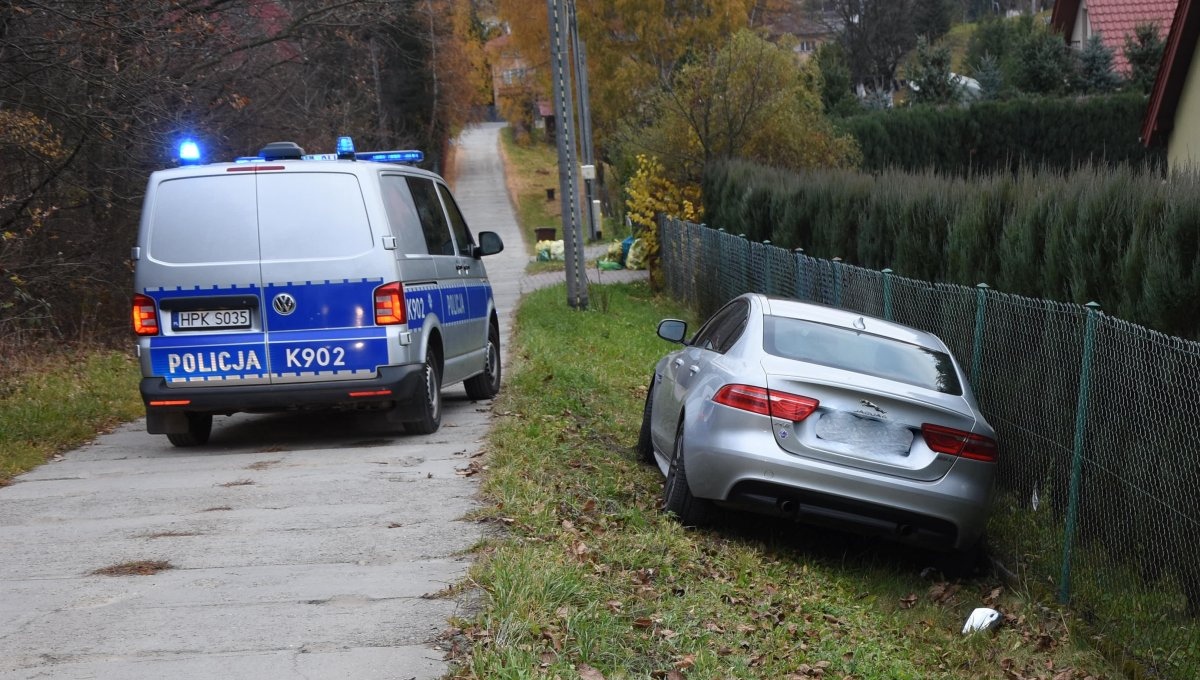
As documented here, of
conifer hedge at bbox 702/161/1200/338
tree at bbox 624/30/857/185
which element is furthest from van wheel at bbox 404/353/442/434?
tree at bbox 624/30/857/185

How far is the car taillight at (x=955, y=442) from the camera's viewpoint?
7.05 m

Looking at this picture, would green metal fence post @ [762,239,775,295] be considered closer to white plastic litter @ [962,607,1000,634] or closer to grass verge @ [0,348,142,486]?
grass verge @ [0,348,142,486]

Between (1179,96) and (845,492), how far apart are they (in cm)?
1320

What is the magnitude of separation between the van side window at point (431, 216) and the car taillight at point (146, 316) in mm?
2224

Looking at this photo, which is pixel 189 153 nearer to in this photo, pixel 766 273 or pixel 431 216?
pixel 431 216

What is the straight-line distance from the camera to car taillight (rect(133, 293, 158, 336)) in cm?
927

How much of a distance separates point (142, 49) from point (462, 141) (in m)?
78.2

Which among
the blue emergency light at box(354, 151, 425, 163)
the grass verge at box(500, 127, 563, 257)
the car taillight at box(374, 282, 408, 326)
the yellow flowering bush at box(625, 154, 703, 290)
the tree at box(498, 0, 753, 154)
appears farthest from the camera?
the grass verge at box(500, 127, 563, 257)

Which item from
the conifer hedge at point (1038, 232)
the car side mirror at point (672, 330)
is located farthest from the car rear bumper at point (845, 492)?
the car side mirror at point (672, 330)

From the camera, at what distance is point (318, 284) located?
9328 mm

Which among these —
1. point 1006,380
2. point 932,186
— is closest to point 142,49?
point 932,186

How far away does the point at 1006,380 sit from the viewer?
26.9 feet

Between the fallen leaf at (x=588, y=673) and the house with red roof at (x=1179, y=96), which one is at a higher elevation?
the house with red roof at (x=1179, y=96)

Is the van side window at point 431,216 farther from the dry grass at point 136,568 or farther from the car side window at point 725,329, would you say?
the dry grass at point 136,568
